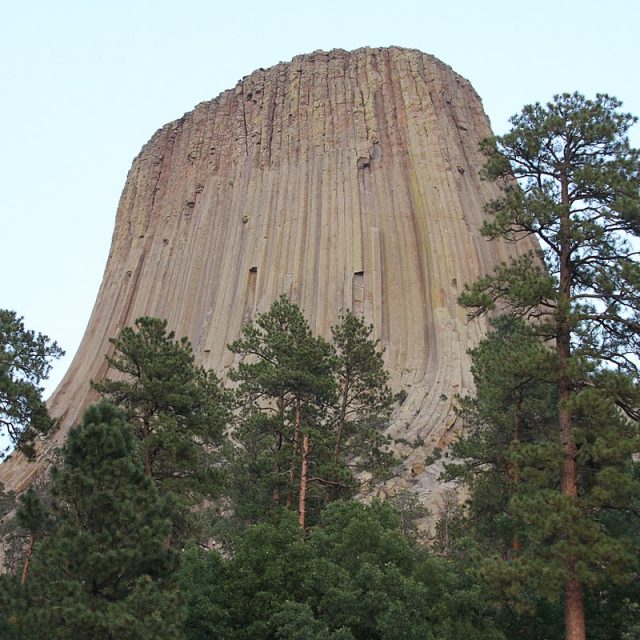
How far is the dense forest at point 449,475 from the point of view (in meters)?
12.6

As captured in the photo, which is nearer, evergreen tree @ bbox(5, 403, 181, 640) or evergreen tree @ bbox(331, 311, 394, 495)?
evergreen tree @ bbox(5, 403, 181, 640)

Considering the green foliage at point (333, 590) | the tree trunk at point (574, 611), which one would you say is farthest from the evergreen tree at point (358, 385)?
the tree trunk at point (574, 611)

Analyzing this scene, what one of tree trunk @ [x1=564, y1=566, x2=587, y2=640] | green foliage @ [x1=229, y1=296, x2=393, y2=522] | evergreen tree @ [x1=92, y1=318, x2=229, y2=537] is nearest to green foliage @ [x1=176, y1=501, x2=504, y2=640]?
tree trunk @ [x1=564, y1=566, x2=587, y2=640]

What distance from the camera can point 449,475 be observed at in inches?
846

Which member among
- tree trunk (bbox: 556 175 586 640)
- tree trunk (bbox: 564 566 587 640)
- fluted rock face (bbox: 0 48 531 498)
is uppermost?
fluted rock face (bbox: 0 48 531 498)

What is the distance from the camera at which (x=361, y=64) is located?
59531 millimetres

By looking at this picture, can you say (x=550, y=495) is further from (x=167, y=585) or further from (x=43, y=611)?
(x=43, y=611)

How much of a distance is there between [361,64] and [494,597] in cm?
5115

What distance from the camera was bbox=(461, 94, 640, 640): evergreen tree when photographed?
1273cm

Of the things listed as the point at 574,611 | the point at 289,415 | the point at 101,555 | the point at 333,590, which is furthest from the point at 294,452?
the point at 574,611

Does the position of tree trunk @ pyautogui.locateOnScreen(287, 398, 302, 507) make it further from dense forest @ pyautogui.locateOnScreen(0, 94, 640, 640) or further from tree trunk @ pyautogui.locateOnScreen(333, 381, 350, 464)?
tree trunk @ pyautogui.locateOnScreen(333, 381, 350, 464)

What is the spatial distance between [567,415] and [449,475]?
8.07 metres

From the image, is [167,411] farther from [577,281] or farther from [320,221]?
[320,221]

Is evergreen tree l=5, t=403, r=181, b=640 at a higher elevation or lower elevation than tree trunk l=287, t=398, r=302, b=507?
lower
